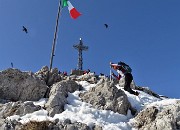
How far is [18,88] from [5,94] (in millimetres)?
964

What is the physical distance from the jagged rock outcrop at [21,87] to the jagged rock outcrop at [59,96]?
109 centimetres

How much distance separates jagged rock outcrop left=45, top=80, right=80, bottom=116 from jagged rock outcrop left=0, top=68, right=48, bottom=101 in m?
1.09

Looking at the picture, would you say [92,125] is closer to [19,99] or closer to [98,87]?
[98,87]

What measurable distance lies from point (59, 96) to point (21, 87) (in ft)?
11.5

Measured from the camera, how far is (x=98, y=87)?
24.3 meters

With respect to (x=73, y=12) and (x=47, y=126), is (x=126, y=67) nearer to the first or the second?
(x=47, y=126)

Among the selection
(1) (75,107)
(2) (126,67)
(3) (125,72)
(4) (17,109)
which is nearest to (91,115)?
(1) (75,107)

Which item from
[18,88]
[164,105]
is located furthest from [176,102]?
[18,88]

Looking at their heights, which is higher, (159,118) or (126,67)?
(126,67)

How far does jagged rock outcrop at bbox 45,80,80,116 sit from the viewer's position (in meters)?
21.2

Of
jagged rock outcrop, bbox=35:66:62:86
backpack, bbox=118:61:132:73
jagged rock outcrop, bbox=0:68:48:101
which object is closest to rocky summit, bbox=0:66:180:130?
jagged rock outcrop, bbox=0:68:48:101

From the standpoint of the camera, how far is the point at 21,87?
24.6m

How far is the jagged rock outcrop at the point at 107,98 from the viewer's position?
22.2 m

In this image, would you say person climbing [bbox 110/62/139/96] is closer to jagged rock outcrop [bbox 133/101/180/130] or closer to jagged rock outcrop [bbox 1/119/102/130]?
jagged rock outcrop [bbox 133/101/180/130]
